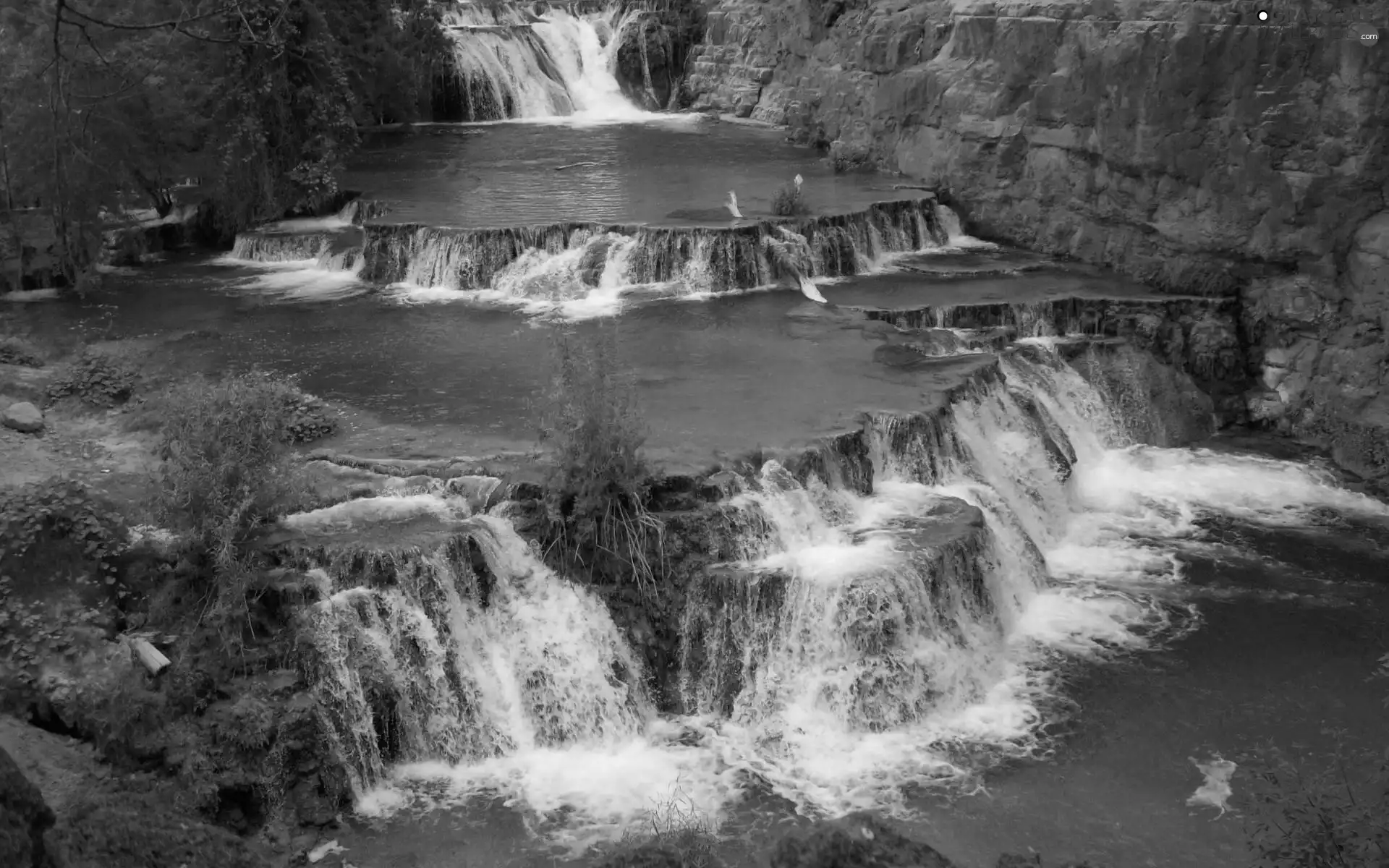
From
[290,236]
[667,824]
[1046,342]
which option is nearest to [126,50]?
[290,236]

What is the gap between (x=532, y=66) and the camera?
2788 centimetres

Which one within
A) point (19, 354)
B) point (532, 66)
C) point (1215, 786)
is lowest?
point (1215, 786)

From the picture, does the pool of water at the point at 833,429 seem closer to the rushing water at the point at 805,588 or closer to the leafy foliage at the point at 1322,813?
the rushing water at the point at 805,588

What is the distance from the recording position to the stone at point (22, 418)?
11.6 m

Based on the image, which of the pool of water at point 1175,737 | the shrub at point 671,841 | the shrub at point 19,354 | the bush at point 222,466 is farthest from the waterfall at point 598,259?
the shrub at point 671,841

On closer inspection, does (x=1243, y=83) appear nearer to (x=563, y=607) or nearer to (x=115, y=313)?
(x=563, y=607)

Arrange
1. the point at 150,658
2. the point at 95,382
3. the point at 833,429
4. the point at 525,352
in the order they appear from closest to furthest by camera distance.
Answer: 1. the point at 150,658
2. the point at 833,429
3. the point at 95,382
4. the point at 525,352

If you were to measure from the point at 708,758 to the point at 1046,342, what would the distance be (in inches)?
308

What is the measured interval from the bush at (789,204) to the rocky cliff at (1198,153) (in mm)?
2895

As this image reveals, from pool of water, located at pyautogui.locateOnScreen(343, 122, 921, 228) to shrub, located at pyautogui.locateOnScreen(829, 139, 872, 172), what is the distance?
0.71 feet

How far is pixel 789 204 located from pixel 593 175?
4.52 meters

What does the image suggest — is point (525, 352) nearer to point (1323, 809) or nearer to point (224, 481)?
point (224, 481)

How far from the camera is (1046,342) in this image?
49.6 ft

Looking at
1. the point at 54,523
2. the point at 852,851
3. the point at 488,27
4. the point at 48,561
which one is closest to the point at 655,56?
the point at 488,27
